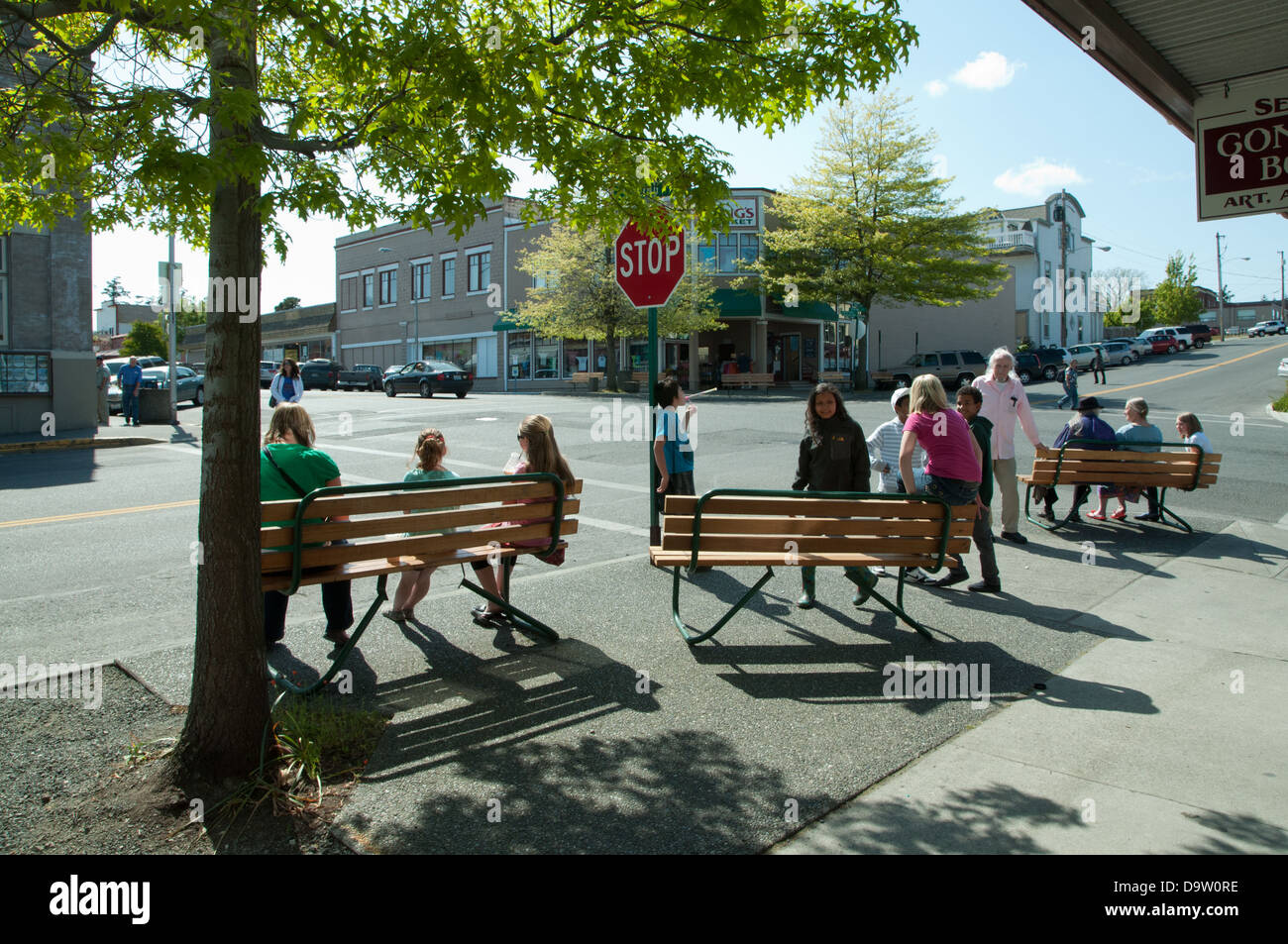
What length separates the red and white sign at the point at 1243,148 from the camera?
609 cm

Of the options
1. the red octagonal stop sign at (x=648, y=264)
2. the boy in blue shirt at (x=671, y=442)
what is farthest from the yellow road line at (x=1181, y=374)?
the red octagonal stop sign at (x=648, y=264)

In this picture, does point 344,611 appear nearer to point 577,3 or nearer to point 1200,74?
point 577,3

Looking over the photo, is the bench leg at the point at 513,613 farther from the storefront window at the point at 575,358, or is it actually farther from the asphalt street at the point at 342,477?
the storefront window at the point at 575,358

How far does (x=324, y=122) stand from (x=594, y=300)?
3511 cm

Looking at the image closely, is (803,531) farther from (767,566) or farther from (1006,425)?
(1006,425)

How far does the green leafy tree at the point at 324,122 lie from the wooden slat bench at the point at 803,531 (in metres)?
1.84

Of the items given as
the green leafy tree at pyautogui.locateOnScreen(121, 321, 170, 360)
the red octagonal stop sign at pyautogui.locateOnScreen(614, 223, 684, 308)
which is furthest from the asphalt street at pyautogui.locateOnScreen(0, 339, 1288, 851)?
the green leafy tree at pyautogui.locateOnScreen(121, 321, 170, 360)

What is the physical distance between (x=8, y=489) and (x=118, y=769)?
416 inches

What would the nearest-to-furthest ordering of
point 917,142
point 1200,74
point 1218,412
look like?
point 1200,74, point 1218,412, point 917,142

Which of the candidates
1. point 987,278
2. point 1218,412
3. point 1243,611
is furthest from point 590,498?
point 987,278

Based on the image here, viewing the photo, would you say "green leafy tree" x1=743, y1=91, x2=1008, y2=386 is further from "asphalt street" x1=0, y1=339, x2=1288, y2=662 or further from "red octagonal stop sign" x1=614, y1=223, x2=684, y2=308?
"red octagonal stop sign" x1=614, y1=223, x2=684, y2=308

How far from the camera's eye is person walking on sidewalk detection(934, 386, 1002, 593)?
6973 mm

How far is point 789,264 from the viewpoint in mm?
39312

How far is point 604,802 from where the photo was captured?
3596mm
